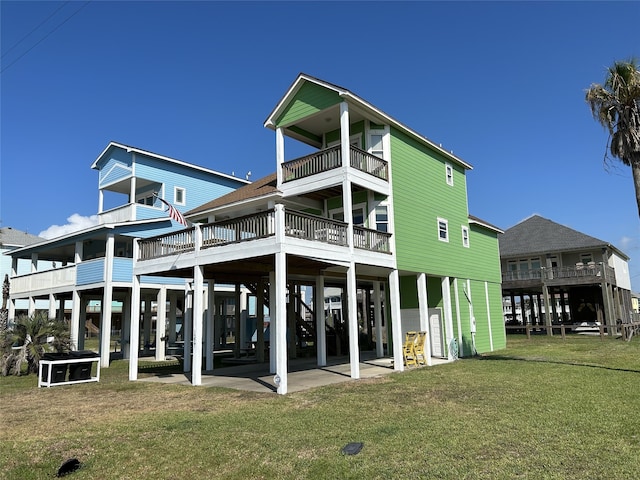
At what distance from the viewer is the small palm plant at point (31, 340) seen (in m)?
17.2

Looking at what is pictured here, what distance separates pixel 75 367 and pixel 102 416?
697 centimetres

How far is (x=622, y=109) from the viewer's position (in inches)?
540

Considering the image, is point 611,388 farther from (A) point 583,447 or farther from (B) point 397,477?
(B) point 397,477

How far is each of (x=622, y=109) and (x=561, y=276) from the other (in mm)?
26489

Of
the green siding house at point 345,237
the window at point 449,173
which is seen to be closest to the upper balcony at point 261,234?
the green siding house at point 345,237

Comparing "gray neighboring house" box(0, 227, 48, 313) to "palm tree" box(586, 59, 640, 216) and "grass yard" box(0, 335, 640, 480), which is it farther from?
"palm tree" box(586, 59, 640, 216)

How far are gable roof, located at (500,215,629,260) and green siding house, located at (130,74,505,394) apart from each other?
2010 cm

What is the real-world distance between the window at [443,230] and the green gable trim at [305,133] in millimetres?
6595

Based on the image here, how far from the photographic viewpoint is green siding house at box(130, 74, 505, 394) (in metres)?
13.8

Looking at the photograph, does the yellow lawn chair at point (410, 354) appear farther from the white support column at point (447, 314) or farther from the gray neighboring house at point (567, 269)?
the gray neighboring house at point (567, 269)

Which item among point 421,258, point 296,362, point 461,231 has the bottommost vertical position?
point 296,362

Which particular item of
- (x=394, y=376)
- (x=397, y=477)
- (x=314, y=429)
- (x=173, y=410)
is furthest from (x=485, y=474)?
(x=394, y=376)

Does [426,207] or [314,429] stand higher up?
[426,207]

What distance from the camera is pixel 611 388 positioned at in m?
11.4
